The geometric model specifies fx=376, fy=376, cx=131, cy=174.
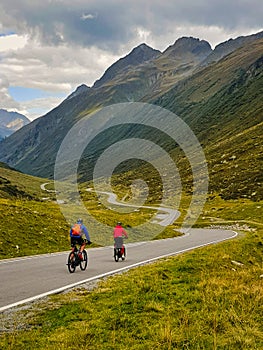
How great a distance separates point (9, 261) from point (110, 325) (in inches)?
534

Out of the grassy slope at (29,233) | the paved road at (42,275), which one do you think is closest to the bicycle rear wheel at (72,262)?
the paved road at (42,275)

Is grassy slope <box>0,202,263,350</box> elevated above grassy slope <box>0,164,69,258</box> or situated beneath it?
elevated above

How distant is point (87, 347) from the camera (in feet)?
26.0

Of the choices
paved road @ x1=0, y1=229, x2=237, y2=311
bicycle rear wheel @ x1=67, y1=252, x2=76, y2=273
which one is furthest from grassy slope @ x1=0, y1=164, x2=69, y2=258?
bicycle rear wheel @ x1=67, y1=252, x2=76, y2=273

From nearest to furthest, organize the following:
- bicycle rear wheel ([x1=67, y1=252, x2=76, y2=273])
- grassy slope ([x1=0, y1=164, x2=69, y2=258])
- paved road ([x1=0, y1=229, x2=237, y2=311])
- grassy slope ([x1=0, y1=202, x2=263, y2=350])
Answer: grassy slope ([x1=0, y1=202, x2=263, y2=350]) < paved road ([x1=0, y1=229, x2=237, y2=311]) < bicycle rear wheel ([x1=67, y1=252, x2=76, y2=273]) < grassy slope ([x1=0, y1=164, x2=69, y2=258])

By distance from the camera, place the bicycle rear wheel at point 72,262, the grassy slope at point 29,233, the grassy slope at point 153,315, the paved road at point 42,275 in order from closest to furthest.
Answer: the grassy slope at point 153,315 → the paved road at point 42,275 → the bicycle rear wheel at point 72,262 → the grassy slope at point 29,233

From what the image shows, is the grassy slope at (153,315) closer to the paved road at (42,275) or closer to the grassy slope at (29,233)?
the paved road at (42,275)

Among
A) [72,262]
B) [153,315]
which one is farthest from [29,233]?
[153,315]

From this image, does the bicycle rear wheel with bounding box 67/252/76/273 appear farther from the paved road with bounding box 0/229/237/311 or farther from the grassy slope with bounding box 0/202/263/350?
the grassy slope with bounding box 0/202/263/350

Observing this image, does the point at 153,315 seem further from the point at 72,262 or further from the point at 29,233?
the point at 29,233

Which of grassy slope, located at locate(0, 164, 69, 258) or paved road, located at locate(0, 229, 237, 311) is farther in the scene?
grassy slope, located at locate(0, 164, 69, 258)

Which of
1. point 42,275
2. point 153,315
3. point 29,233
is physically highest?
point 153,315

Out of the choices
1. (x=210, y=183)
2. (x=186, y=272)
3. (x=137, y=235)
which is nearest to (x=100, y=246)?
(x=137, y=235)

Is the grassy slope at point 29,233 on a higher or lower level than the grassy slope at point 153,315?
lower
